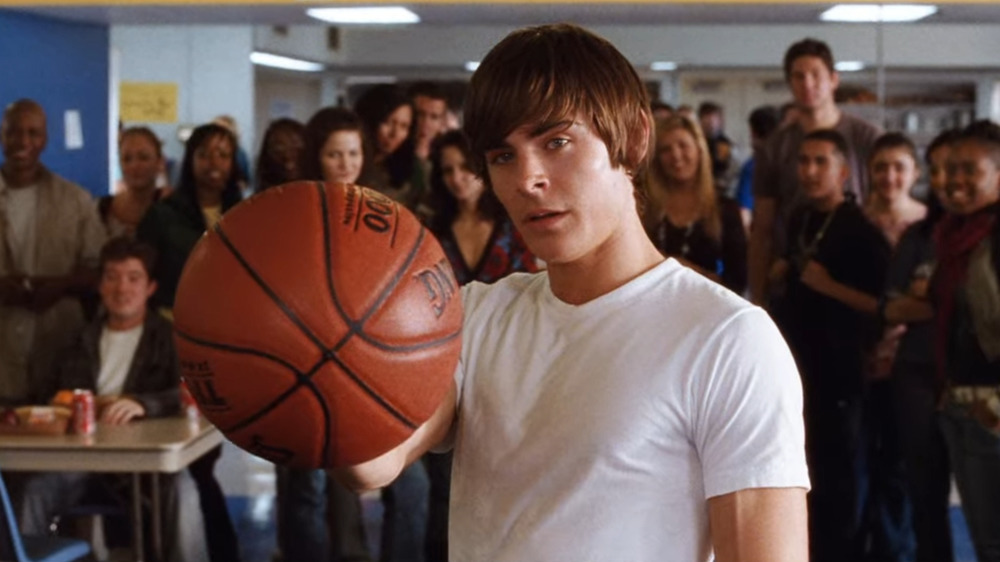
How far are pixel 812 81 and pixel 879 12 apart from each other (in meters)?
0.41

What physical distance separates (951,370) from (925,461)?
473 mm

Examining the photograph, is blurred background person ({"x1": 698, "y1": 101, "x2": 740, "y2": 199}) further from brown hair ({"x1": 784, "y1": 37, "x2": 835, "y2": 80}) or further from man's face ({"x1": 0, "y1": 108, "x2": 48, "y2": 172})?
man's face ({"x1": 0, "y1": 108, "x2": 48, "y2": 172})

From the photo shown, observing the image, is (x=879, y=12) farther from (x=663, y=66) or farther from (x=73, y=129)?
(x=73, y=129)

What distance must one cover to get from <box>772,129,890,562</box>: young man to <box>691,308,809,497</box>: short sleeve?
3.07 m

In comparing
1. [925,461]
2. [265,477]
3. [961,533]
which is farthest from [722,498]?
[265,477]

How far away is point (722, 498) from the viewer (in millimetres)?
1408

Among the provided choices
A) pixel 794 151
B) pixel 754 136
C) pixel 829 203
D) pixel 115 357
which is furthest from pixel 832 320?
pixel 754 136

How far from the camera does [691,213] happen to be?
15.0ft

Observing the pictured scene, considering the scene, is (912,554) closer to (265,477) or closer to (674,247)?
(674,247)

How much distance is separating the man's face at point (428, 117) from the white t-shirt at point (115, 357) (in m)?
1.54

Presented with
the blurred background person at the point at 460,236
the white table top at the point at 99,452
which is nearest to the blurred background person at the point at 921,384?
the blurred background person at the point at 460,236

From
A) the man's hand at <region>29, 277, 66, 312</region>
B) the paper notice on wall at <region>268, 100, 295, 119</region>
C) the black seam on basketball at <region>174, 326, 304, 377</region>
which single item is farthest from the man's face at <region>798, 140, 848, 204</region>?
the black seam on basketball at <region>174, 326, 304, 377</region>

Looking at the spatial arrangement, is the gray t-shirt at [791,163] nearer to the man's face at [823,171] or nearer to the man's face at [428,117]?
the man's face at [823,171]

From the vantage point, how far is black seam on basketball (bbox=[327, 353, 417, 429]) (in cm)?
144
